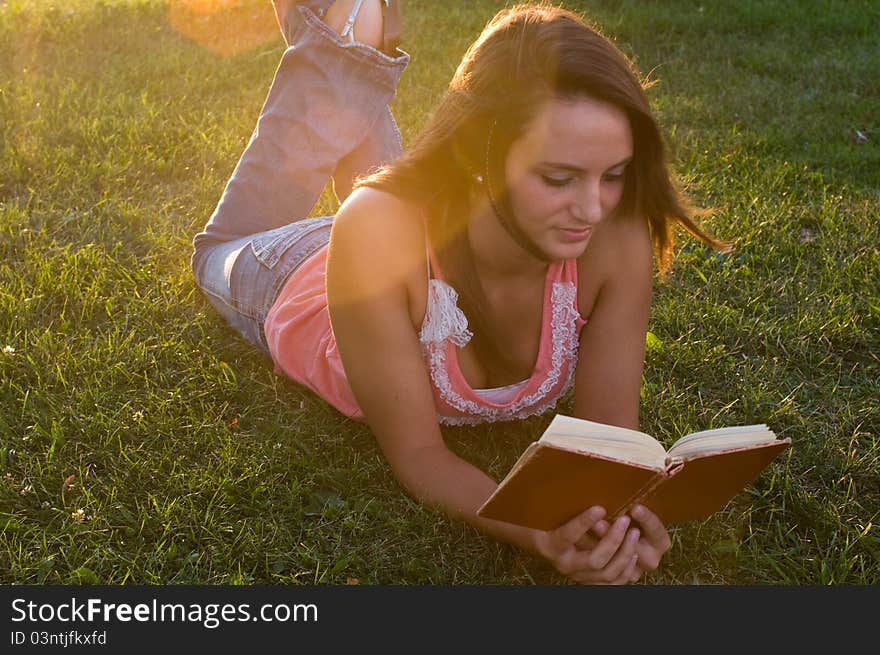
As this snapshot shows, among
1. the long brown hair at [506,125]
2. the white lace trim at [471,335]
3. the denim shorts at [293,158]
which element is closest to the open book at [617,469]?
the white lace trim at [471,335]

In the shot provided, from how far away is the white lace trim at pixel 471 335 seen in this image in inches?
109

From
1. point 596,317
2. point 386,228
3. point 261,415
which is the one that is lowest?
point 261,415

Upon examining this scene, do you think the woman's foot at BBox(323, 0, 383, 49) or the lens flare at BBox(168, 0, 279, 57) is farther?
the lens flare at BBox(168, 0, 279, 57)

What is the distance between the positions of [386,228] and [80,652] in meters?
1.37

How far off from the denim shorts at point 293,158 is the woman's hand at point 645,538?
68.6 inches

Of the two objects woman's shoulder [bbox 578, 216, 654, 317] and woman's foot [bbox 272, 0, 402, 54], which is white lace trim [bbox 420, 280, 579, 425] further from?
woman's foot [bbox 272, 0, 402, 54]

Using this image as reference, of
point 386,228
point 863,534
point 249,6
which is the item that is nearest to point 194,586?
point 386,228

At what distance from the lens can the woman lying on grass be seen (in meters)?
2.30

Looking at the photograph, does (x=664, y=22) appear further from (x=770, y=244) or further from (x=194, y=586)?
(x=194, y=586)

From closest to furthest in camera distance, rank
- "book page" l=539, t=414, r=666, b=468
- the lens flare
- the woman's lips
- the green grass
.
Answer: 1. "book page" l=539, t=414, r=666, b=468
2. the woman's lips
3. the green grass
4. the lens flare

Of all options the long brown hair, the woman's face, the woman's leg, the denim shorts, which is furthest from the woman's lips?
the woman's leg

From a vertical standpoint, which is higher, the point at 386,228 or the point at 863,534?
the point at 386,228

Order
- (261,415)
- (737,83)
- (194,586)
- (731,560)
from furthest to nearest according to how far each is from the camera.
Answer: (737,83) → (261,415) → (731,560) → (194,586)

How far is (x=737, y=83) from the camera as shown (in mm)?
6746
